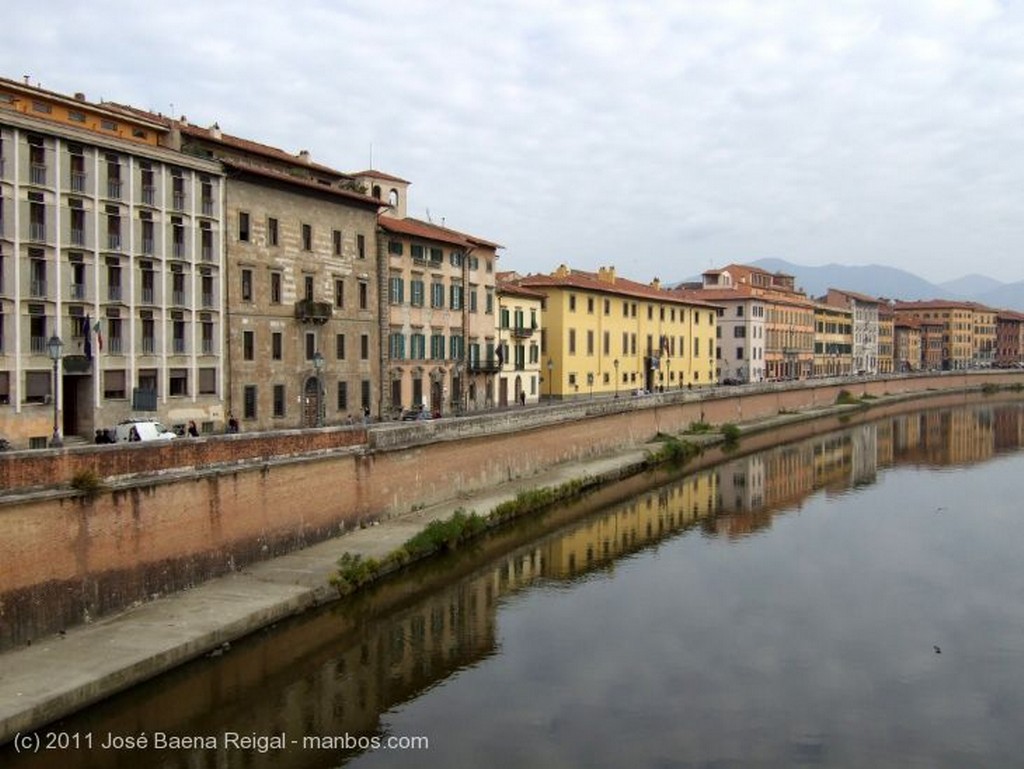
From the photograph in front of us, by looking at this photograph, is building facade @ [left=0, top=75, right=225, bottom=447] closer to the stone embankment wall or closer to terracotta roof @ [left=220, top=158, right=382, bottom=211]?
terracotta roof @ [left=220, top=158, right=382, bottom=211]

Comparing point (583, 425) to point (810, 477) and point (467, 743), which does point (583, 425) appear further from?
point (467, 743)

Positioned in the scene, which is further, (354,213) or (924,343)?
(924,343)

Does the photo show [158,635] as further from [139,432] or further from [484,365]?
[484,365]

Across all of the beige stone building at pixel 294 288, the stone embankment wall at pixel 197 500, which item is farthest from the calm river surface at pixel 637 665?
the beige stone building at pixel 294 288

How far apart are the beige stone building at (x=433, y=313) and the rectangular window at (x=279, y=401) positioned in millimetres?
6777

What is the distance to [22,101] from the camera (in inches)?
1379

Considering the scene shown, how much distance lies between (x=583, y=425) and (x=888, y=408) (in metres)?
62.0

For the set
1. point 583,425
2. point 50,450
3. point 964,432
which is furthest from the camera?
point 964,432

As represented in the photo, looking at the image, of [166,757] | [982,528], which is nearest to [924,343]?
[982,528]

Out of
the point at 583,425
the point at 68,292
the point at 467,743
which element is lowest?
the point at 467,743

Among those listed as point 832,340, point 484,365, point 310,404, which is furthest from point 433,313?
point 832,340

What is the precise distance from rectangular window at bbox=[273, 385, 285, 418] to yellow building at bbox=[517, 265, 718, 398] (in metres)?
28.0

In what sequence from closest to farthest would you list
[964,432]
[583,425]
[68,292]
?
[68,292]
[583,425]
[964,432]

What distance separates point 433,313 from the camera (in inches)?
2052
